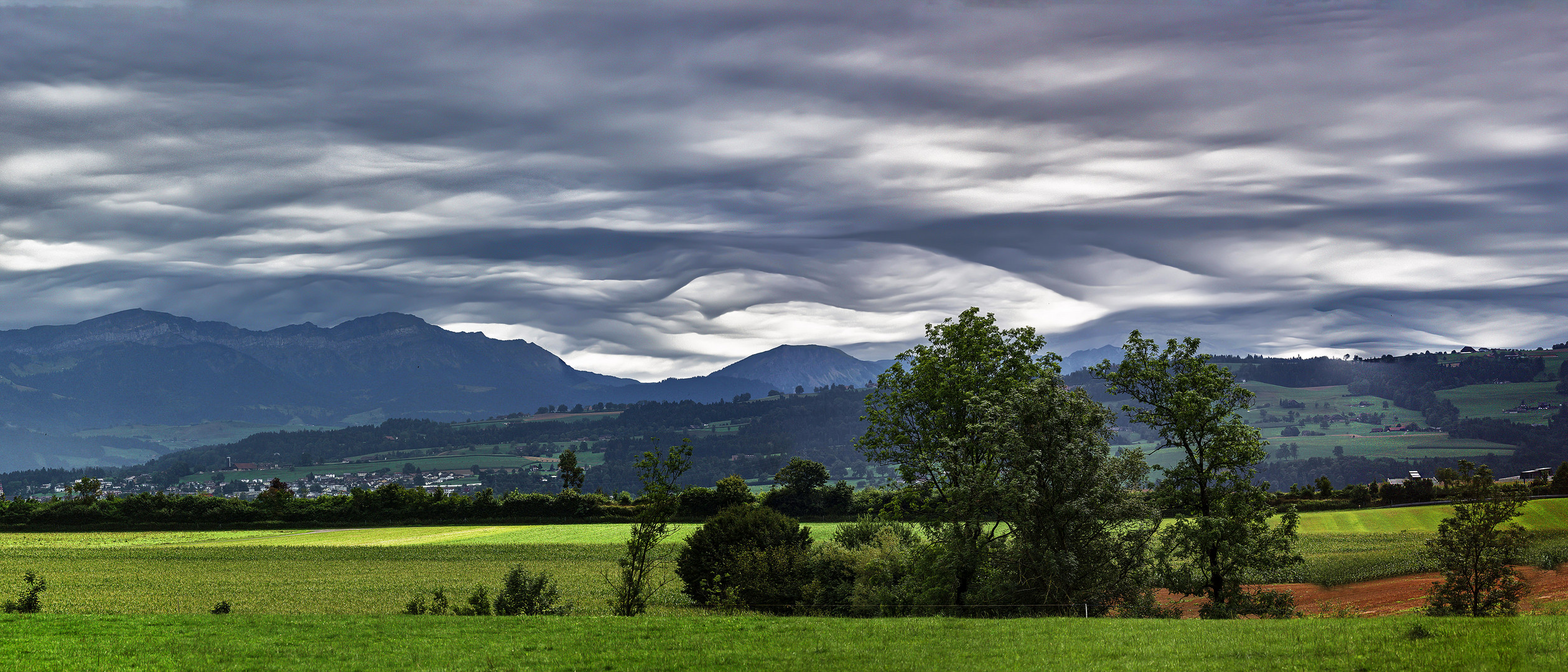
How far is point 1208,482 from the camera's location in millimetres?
38469

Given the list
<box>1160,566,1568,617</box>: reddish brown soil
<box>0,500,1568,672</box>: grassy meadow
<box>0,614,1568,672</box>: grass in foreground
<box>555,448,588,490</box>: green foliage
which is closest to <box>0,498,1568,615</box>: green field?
<box>0,500,1568,672</box>: grassy meadow

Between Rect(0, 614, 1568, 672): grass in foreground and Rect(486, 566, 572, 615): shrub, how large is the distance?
524 centimetres

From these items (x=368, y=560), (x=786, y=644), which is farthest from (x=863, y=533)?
(x=368, y=560)

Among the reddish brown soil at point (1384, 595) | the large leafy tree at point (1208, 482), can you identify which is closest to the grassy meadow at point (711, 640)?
the reddish brown soil at point (1384, 595)

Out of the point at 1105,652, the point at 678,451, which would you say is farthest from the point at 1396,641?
the point at 678,451

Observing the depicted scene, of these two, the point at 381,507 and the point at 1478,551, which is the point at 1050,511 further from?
the point at 381,507

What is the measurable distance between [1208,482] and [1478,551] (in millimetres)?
9510

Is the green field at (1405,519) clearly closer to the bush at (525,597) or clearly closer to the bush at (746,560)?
the bush at (746,560)

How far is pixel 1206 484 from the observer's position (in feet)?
126

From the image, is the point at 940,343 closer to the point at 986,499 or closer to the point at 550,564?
the point at 986,499

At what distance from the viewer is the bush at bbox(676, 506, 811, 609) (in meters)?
43.9

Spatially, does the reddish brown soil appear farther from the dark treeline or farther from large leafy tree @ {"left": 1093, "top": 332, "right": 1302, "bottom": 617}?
the dark treeline

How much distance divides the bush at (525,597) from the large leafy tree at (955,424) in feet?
54.7

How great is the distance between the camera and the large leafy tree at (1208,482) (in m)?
35.4
